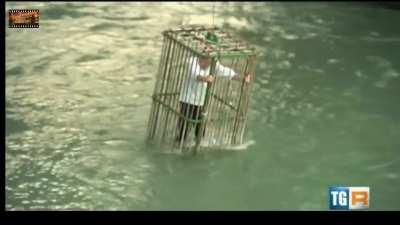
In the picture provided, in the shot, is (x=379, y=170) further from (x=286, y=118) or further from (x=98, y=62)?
(x=98, y=62)

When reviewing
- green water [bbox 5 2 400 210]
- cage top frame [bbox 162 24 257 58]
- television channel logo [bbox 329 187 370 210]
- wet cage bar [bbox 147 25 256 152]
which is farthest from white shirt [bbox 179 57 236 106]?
television channel logo [bbox 329 187 370 210]

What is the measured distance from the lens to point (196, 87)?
749cm

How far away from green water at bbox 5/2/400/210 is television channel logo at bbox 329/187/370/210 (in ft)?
1.99

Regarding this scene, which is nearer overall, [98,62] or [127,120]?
[127,120]

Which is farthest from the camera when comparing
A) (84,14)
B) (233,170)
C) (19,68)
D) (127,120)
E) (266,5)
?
(266,5)

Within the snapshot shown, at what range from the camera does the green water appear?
7062 mm

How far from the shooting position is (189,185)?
23.7 feet

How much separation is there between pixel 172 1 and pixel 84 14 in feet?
7.58

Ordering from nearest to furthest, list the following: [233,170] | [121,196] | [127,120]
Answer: [121,196] → [233,170] → [127,120]

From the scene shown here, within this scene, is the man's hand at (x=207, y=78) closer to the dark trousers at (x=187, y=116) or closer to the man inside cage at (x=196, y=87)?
the man inside cage at (x=196, y=87)

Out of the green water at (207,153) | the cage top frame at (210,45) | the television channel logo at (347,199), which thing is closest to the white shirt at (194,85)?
the cage top frame at (210,45)

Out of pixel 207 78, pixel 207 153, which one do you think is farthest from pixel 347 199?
pixel 207 153

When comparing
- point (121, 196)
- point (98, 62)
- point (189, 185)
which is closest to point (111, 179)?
point (121, 196)

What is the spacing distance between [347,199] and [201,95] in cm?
260
